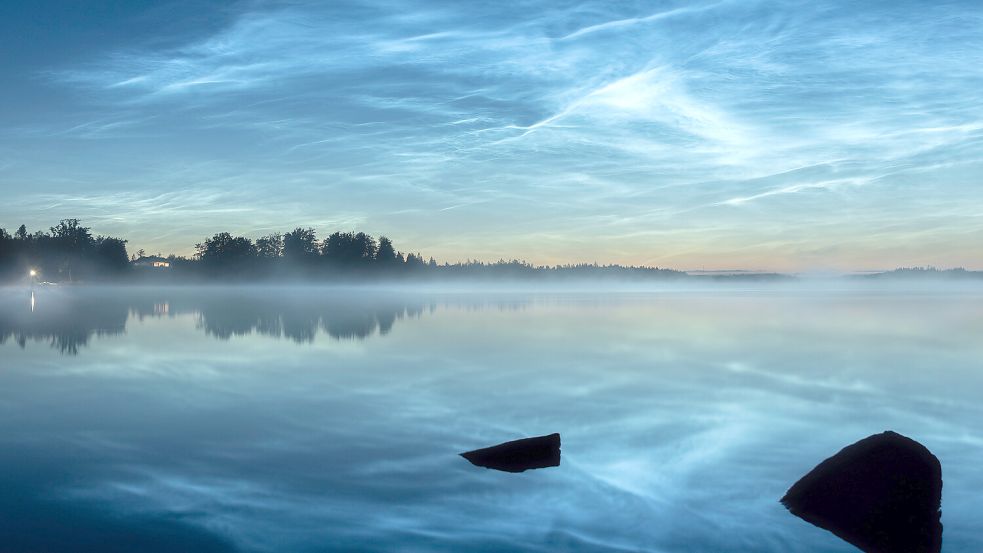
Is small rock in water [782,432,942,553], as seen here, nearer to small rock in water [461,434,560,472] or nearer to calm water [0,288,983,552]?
calm water [0,288,983,552]

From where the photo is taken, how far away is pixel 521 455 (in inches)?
523

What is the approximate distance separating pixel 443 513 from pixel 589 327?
39.8m

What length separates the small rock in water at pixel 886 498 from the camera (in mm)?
9852

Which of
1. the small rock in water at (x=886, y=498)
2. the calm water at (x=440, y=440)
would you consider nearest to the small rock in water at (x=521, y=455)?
the calm water at (x=440, y=440)

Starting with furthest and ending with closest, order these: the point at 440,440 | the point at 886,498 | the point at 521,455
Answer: the point at 440,440
the point at 521,455
the point at 886,498

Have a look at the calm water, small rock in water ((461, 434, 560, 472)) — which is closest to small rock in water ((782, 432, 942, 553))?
the calm water

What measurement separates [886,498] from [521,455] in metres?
6.07

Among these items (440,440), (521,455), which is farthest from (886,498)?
(440,440)

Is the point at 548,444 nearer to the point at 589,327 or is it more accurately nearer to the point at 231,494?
the point at 231,494

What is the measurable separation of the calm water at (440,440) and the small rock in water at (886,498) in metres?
0.35

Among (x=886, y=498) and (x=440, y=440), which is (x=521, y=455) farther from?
(x=886, y=498)

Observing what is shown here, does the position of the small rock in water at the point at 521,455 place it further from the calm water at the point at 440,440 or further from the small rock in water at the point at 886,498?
the small rock in water at the point at 886,498

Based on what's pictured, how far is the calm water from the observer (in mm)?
10391

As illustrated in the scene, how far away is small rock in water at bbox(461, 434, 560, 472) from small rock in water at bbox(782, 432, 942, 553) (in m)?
4.75
